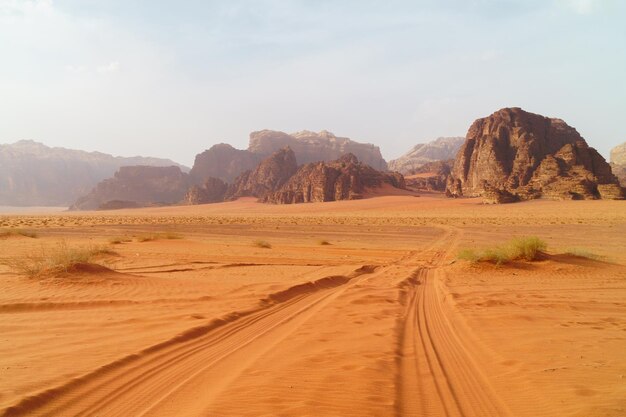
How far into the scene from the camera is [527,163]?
59.4 meters

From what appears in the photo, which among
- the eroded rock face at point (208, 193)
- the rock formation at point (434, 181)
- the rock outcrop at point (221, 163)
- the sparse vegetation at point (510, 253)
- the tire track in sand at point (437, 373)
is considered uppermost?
the rock outcrop at point (221, 163)

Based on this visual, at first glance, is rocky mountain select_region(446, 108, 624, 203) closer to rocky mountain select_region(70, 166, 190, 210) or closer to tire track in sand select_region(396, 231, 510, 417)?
tire track in sand select_region(396, 231, 510, 417)

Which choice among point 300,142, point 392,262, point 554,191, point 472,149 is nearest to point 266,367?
point 392,262

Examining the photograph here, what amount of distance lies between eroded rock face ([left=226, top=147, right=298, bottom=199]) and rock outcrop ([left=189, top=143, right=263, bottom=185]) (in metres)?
23.8

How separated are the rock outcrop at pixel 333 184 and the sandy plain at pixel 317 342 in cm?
6430

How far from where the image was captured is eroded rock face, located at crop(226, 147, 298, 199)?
3757 inches

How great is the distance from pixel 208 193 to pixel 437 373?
96667 millimetres

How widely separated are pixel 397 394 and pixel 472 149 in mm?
77626

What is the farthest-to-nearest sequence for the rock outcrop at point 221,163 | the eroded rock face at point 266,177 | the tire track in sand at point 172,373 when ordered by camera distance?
the rock outcrop at point 221,163 < the eroded rock face at point 266,177 < the tire track in sand at point 172,373

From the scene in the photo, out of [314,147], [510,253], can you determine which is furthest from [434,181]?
[510,253]

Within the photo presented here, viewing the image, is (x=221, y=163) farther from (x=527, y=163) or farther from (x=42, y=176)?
(x=527, y=163)

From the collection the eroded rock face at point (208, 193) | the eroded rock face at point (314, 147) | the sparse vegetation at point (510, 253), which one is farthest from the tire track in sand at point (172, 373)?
the eroded rock face at point (314, 147)

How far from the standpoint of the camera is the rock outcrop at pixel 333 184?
251 feet

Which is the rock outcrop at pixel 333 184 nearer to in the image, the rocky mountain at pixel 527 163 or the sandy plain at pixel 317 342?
the rocky mountain at pixel 527 163
